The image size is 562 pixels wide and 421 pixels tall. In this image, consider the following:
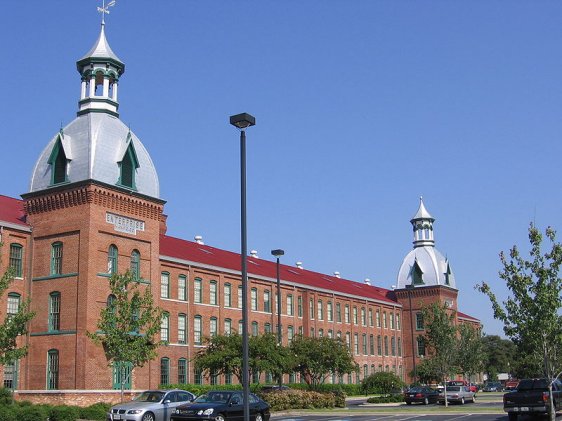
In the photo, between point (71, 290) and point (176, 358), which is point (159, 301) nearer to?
point (176, 358)

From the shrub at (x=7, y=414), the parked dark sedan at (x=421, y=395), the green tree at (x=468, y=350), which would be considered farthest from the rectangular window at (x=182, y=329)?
the shrub at (x=7, y=414)

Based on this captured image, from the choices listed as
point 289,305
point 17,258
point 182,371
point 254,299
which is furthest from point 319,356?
point 17,258

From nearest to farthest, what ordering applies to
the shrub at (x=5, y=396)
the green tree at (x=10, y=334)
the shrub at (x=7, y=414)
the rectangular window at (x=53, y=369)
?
the shrub at (x=7, y=414), the green tree at (x=10, y=334), the shrub at (x=5, y=396), the rectangular window at (x=53, y=369)

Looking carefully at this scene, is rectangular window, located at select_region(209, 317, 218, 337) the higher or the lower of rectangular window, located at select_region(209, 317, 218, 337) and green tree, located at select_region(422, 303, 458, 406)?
the higher

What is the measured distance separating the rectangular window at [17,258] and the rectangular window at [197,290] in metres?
16.1

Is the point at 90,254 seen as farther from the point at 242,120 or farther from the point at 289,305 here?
the point at 289,305

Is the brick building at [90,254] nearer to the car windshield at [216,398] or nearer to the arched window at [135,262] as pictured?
the arched window at [135,262]

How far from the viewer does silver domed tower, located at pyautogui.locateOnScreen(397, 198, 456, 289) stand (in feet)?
296

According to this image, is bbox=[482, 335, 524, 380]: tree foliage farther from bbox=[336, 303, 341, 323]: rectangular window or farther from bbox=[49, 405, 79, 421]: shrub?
bbox=[49, 405, 79, 421]: shrub

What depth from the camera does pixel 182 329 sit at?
5372 cm

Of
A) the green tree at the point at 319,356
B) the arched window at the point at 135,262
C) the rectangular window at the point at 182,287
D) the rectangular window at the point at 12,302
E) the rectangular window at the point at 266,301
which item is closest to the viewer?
the rectangular window at the point at 12,302

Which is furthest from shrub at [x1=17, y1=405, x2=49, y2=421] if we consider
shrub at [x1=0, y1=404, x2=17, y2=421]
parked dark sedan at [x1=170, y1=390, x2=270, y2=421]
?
parked dark sedan at [x1=170, y1=390, x2=270, y2=421]

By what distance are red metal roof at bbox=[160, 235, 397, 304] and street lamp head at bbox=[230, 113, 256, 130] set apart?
33.1 metres

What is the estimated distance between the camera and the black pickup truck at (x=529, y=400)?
92.2 ft
